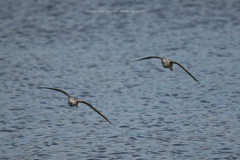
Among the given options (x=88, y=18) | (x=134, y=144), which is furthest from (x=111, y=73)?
(x=88, y=18)

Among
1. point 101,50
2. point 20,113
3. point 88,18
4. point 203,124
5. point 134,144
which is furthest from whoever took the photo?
point 88,18

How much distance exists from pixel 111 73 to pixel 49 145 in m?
14.1

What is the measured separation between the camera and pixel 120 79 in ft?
112

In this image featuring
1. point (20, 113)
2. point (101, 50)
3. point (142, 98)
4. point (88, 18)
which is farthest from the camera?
point (88, 18)

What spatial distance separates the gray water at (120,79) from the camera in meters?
22.5

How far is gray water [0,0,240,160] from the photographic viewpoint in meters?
22.5

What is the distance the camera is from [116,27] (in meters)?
51.7

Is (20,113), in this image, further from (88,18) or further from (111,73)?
(88,18)

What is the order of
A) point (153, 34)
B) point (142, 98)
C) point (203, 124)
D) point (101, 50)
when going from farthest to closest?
1. point (153, 34)
2. point (101, 50)
3. point (142, 98)
4. point (203, 124)

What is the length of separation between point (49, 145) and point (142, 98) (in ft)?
29.3

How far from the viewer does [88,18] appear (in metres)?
56.2

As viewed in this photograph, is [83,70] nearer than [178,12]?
Yes

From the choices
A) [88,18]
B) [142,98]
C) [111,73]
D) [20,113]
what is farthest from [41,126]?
[88,18]

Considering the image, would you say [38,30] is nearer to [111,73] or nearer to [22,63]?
[22,63]
